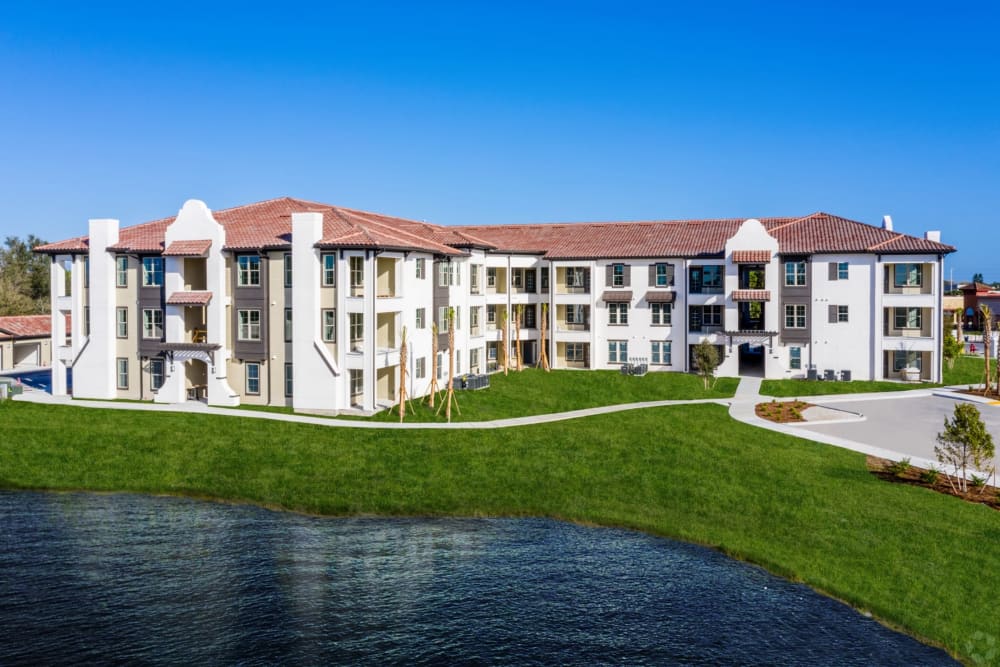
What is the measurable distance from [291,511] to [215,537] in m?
3.86

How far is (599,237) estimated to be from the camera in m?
66.7

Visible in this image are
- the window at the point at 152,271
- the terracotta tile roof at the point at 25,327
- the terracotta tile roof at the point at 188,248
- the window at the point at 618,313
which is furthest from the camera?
the terracotta tile roof at the point at 25,327

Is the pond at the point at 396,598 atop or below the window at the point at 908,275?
below

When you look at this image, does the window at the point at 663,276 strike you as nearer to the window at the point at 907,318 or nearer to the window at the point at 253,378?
the window at the point at 907,318

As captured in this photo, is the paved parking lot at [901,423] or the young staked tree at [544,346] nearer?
the paved parking lot at [901,423]

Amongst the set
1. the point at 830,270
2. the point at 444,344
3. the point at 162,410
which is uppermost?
the point at 830,270

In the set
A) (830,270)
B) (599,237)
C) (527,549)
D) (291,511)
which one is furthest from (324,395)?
(830,270)

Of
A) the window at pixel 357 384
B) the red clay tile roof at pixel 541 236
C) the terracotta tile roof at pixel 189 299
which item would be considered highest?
the red clay tile roof at pixel 541 236

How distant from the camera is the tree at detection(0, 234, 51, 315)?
278 feet

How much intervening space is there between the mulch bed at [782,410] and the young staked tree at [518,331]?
19662mm

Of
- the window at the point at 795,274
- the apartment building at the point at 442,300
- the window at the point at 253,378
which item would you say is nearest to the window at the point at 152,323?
the apartment building at the point at 442,300

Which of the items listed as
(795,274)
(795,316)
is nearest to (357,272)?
(795,274)

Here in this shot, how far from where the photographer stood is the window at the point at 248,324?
47094 millimetres

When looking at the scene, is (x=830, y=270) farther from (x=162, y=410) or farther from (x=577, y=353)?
(x=162, y=410)
